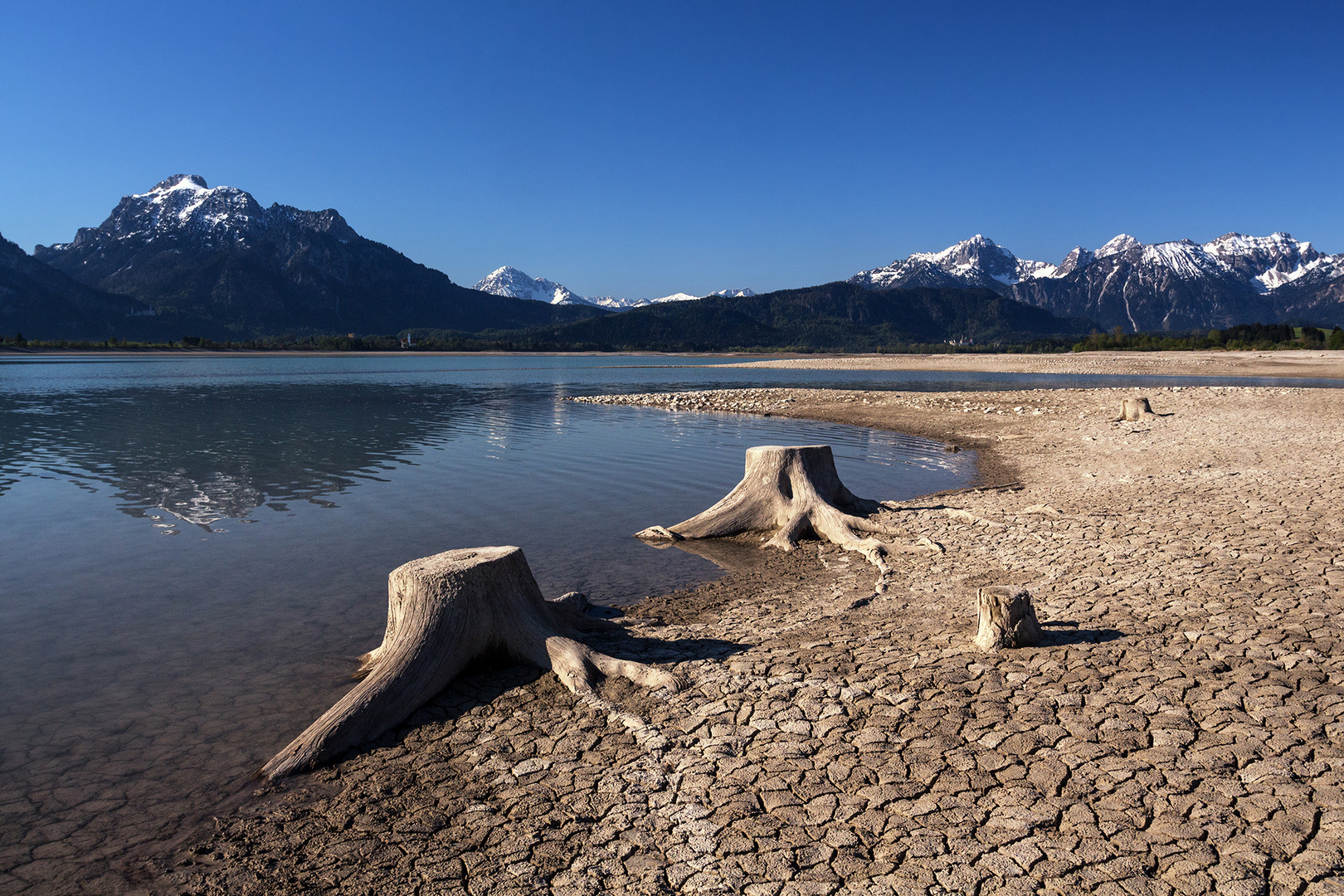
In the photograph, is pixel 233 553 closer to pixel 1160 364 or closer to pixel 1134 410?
pixel 1134 410

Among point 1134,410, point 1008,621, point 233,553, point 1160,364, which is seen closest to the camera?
point 1008,621

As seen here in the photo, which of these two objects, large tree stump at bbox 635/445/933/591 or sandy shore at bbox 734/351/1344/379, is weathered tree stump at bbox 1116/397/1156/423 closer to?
large tree stump at bbox 635/445/933/591

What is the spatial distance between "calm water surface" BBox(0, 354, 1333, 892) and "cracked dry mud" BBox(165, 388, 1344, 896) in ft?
3.95

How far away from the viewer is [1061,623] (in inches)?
287

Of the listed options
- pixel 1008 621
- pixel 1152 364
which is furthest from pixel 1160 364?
pixel 1008 621

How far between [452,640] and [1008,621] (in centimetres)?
508

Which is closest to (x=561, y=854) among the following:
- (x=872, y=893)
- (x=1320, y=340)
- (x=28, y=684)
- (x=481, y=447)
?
(x=872, y=893)

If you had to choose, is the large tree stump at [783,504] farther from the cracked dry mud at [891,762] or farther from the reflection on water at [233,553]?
Result: the cracked dry mud at [891,762]

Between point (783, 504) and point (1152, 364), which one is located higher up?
point (1152, 364)

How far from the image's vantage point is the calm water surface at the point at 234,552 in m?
5.70

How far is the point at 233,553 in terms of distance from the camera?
11812 mm

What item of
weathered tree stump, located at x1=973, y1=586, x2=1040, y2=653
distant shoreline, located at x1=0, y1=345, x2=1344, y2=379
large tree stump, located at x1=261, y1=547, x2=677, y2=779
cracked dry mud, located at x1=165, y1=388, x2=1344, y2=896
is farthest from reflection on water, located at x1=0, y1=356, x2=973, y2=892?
distant shoreline, located at x1=0, y1=345, x2=1344, y2=379

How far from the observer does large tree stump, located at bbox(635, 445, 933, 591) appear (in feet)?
40.4

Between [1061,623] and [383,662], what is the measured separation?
6.48m
